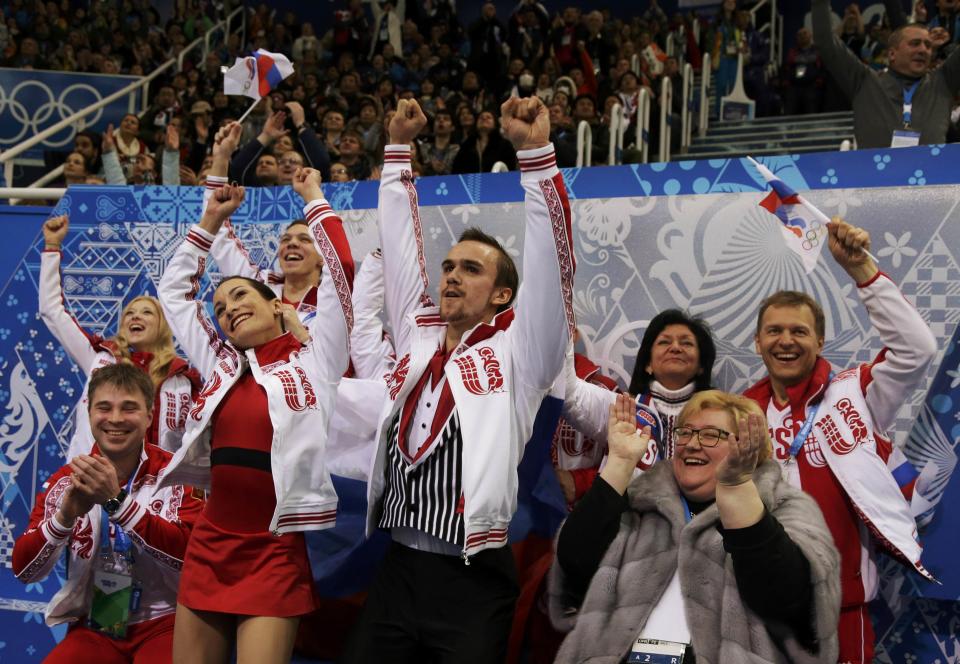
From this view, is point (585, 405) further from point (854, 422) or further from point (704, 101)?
point (704, 101)

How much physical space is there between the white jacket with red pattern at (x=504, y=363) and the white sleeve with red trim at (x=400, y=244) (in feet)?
0.28

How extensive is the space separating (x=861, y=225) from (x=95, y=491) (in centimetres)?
261

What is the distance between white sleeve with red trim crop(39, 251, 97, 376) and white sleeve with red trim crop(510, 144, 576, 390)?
234cm

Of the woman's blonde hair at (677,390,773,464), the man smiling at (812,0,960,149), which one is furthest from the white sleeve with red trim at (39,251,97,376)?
the man smiling at (812,0,960,149)

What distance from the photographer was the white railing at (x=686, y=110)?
920cm

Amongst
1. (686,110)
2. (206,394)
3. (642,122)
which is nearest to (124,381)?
(206,394)

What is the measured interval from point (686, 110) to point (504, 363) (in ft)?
22.5

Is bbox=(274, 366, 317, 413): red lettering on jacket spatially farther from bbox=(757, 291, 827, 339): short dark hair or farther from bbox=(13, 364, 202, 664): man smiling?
bbox=(757, 291, 827, 339): short dark hair

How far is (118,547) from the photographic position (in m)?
3.46

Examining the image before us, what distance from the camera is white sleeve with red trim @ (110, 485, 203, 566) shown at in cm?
321

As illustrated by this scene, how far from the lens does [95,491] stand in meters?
3.08

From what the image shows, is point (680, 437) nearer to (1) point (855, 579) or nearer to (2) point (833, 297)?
(1) point (855, 579)

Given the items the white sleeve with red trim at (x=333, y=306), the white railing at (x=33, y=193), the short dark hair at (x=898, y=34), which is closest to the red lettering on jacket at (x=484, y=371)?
the white sleeve with red trim at (x=333, y=306)

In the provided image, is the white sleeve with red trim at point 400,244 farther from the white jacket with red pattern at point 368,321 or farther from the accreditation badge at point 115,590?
the accreditation badge at point 115,590
